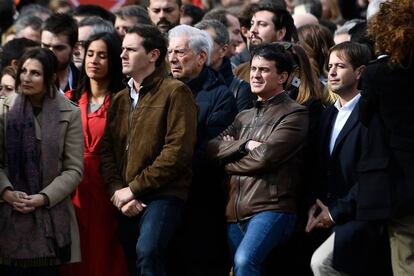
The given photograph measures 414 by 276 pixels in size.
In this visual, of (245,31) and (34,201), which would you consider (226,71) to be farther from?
(34,201)

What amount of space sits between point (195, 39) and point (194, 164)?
1063mm

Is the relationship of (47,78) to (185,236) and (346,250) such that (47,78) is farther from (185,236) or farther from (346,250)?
(346,250)

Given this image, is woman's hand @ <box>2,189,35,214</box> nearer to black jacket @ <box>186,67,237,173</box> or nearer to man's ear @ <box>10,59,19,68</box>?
black jacket @ <box>186,67,237,173</box>

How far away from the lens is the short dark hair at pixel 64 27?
10273 millimetres

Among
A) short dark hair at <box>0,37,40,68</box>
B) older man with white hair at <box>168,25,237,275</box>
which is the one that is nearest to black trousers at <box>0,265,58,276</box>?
older man with white hair at <box>168,25,237,275</box>

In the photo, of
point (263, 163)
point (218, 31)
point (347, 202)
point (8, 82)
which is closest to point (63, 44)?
point (8, 82)

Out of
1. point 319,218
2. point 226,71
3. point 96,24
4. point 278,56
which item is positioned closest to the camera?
point 319,218

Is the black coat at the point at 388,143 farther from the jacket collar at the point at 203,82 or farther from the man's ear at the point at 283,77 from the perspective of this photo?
the jacket collar at the point at 203,82

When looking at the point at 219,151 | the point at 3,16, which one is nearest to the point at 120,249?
the point at 219,151

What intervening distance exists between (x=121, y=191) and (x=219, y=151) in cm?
83

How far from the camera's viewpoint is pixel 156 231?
848 centimetres

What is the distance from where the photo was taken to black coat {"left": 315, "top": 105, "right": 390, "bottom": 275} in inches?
303

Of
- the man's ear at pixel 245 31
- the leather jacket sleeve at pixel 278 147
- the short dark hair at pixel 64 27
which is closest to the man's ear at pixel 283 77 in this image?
the leather jacket sleeve at pixel 278 147

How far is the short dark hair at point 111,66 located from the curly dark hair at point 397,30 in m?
→ 2.71
